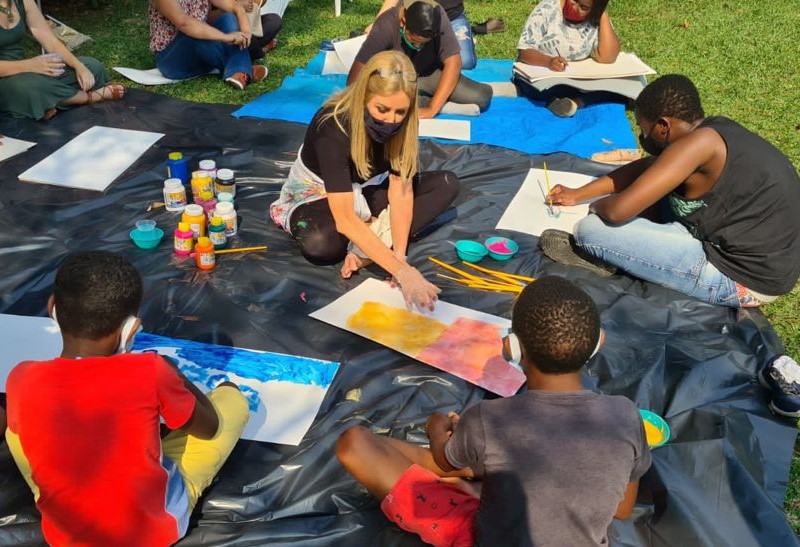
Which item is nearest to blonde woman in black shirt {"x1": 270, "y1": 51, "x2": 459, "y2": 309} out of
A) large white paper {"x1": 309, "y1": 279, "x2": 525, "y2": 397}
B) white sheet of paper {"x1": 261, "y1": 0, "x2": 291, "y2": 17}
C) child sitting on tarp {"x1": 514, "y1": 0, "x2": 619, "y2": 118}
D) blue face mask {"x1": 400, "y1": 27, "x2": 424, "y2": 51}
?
large white paper {"x1": 309, "y1": 279, "x2": 525, "y2": 397}

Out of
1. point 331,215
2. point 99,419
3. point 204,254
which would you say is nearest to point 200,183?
point 204,254

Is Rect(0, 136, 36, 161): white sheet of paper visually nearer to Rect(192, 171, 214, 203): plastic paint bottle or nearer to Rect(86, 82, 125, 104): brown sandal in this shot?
Rect(86, 82, 125, 104): brown sandal

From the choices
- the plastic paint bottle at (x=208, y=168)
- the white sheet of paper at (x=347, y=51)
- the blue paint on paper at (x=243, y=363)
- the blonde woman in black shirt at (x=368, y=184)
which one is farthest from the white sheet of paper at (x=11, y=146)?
the white sheet of paper at (x=347, y=51)

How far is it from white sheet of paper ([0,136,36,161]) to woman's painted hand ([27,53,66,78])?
64 centimetres

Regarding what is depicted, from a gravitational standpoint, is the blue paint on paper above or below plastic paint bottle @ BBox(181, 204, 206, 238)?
below

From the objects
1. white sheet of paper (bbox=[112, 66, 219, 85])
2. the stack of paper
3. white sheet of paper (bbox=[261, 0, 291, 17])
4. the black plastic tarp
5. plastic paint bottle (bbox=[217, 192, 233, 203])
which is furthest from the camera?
white sheet of paper (bbox=[261, 0, 291, 17])

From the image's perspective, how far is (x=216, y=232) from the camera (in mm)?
3402

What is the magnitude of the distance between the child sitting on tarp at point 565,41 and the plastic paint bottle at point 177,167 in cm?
288

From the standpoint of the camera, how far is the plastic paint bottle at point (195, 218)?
3.41 m

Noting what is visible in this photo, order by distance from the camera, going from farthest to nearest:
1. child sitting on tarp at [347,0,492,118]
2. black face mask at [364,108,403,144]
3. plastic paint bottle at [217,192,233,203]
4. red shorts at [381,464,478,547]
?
child sitting on tarp at [347,0,492,118] → plastic paint bottle at [217,192,233,203] → black face mask at [364,108,403,144] → red shorts at [381,464,478,547]

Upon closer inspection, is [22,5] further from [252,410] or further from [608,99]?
[608,99]

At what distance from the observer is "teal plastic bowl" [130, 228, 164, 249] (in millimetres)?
3438

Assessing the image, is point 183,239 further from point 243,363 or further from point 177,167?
point 243,363

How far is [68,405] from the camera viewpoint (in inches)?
65.4
